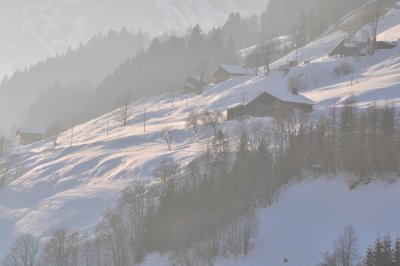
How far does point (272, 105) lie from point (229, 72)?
1661 inches

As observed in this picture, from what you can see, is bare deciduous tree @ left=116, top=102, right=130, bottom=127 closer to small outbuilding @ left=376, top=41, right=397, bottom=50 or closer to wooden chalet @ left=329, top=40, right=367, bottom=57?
wooden chalet @ left=329, top=40, right=367, bottom=57

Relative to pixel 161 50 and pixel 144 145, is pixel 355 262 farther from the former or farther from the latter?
pixel 161 50

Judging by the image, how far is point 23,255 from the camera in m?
53.9

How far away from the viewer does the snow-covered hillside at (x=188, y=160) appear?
4847 cm

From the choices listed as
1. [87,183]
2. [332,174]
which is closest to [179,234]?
[332,174]

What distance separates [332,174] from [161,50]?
102 metres

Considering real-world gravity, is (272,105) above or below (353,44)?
below

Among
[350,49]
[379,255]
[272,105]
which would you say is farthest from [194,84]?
[379,255]

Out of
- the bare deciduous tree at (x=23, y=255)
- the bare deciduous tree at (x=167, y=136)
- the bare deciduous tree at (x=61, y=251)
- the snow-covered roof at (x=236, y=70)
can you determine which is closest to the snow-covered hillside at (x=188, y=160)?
the bare deciduous tree at (x=167, y=136)

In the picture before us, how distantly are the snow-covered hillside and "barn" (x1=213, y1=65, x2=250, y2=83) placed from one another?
20.3 ft

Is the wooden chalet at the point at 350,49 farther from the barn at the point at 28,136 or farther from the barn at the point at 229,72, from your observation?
the barn at the point at 28,136

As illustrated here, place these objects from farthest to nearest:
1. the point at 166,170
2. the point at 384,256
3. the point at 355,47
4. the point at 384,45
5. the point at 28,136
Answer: the point at 28,136 → the point at 355,47 → the point at 384,45 → the point at 166,170 → the point at 384,256

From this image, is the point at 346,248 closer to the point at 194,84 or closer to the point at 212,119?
the point at 212,119

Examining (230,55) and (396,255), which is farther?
(230,55)
